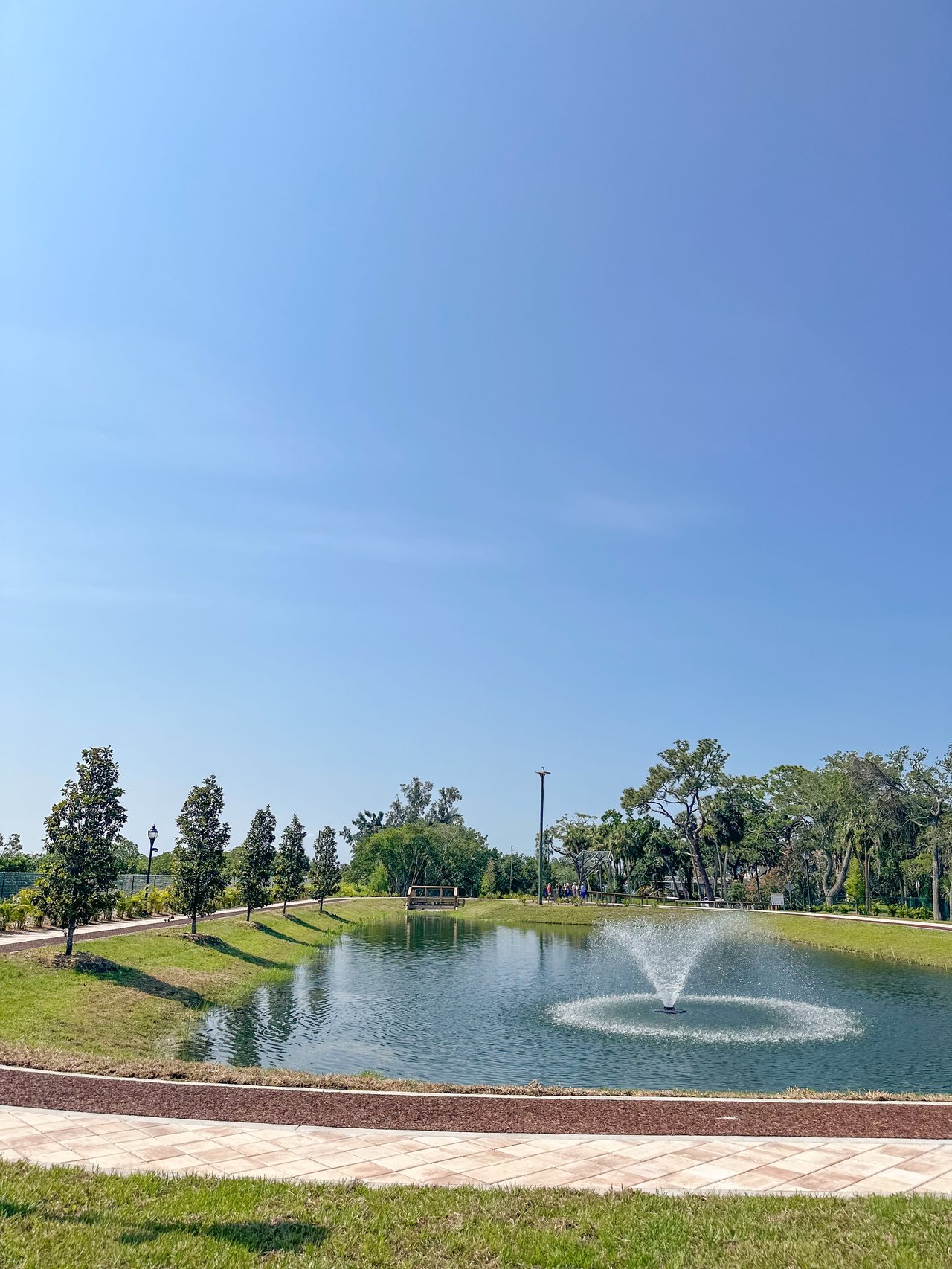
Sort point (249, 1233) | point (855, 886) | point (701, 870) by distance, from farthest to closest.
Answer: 1. point (701, 870)
2. point (855, 886)
3. point (249, 1233)

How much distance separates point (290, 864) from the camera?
A: 54.5m

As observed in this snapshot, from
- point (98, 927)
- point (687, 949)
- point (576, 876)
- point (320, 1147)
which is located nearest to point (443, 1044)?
point (320, 1147)

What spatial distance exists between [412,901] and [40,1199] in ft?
236

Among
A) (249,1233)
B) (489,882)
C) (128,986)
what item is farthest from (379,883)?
(249,1233)

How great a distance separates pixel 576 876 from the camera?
112375 millimetres

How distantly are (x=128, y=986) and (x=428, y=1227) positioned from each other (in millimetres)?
20072

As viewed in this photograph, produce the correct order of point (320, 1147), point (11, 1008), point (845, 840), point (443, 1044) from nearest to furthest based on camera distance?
1. point (320, 1147)
2. point (11, 1008)
3. point (443, 1044)
4. point (845, 840)

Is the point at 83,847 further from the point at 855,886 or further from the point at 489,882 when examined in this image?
the point at 489,882

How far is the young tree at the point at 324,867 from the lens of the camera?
61.8m

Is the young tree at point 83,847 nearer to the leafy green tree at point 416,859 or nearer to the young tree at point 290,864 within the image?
the young tree at point 290,864

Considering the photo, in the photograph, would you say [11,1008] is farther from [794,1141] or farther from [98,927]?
[794,1141]

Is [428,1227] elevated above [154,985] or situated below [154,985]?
above

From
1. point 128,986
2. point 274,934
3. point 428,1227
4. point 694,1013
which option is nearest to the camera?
point 428,1227

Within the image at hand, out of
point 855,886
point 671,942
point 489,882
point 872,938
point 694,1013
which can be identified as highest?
point 694,1013
